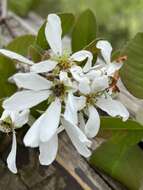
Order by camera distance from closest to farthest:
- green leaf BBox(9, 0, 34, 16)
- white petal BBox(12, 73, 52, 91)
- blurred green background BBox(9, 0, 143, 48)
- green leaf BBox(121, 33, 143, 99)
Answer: white petal BBox(12, 73, 52, 91), green leaf BBox(121, 33, 143, 99), green leaf BBox(9, 0, 34, 16), blurred green background BBox(9, 0, 143, 48)

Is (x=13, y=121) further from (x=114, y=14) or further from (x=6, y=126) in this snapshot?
(x=114, y=14)

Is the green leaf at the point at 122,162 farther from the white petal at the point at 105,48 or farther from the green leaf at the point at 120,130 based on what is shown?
the white petal at the point at 105,48

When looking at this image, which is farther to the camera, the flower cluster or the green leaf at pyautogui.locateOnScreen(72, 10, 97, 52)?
the green leaf at pyautogui.locateOnScreen(72, 10, 97, 52)

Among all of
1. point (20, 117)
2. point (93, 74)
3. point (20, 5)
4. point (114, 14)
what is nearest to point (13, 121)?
point (20, 117)

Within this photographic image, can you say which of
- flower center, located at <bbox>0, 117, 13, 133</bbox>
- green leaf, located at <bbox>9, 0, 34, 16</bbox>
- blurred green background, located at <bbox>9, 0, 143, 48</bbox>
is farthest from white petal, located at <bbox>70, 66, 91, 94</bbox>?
blurred green background, located at <bbox>9, 0, 143, 48</bbox>

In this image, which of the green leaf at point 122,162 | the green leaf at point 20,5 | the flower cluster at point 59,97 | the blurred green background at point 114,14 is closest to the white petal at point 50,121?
the flower cluster at point 59,97

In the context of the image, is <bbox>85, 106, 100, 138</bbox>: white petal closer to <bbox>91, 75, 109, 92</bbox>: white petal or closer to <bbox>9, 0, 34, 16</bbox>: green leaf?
<bbox>91, 75, 109, 92</bbox>: white petal

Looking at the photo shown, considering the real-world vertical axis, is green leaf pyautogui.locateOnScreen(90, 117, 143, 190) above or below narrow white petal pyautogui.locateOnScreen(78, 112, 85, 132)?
below
